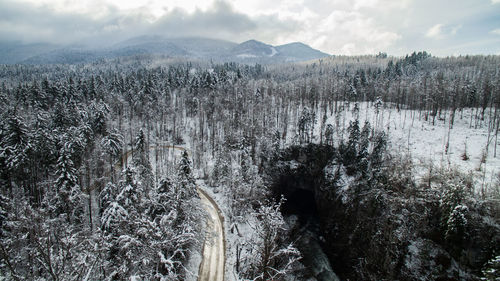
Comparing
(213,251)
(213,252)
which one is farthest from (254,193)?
(213,252)

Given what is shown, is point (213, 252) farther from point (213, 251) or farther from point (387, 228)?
point (387, 228)

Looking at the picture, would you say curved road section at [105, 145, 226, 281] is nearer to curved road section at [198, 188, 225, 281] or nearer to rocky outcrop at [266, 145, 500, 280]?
curved road section at [198, 188, 225, 281]

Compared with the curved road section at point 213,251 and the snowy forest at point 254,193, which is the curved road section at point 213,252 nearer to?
the curved road section at point 213,251

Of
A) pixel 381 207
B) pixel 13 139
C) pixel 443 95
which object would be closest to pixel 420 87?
pixel 443 95

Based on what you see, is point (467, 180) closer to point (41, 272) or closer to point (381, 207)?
point (381, 207)

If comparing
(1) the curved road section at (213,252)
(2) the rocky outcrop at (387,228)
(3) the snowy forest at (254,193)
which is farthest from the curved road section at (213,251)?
(2) the rocky outcrop at (387,228)

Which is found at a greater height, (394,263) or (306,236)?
(394,263)
